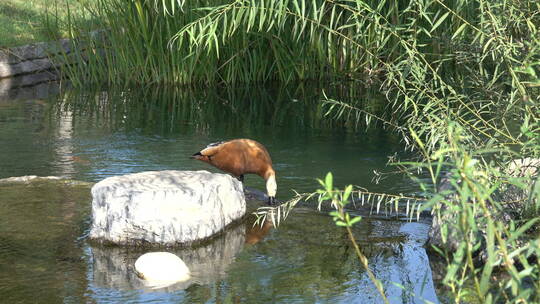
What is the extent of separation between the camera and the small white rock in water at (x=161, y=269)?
14.8 feet

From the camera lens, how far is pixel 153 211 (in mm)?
5105

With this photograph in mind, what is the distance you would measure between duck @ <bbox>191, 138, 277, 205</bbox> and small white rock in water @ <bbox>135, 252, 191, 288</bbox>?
1.66 meters

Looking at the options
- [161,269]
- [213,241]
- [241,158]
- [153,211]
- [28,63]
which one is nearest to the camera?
[161,269]

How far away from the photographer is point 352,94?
37.2 feet

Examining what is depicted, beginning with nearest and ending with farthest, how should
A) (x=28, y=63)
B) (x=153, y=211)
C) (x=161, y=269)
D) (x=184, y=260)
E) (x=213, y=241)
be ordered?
(x=161, y=269), (x=184, y=260), (x=153, y=211), (x=213, y=241), (x=28, y=63)

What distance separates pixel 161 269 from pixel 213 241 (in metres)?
0.80

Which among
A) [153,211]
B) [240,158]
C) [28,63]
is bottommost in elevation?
[153,211]

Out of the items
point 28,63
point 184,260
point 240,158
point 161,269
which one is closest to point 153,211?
point 184,260

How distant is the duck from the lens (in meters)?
6.26

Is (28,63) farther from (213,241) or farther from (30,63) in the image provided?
(213,241)

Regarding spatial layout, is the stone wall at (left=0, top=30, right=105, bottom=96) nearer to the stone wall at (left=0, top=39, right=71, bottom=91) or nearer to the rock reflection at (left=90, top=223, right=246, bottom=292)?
the stone wall at (left=0, top=39, right=71, bottom=91)

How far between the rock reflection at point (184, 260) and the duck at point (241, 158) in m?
0.91

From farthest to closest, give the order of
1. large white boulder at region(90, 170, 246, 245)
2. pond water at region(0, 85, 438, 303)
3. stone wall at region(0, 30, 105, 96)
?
stone wall at region(0, 30, 105, 96), large white boulder at region(90, 170, 246, 245), pond water at region(0, 85, 438, 303)

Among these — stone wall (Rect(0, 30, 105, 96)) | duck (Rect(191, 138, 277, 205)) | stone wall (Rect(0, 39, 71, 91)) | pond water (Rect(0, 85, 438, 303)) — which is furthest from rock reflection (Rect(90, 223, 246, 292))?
stone wall (Rect(0, 39, 71, 91))
